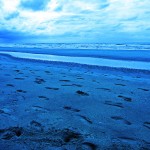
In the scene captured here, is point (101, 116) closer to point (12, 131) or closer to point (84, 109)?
point (84, 109)

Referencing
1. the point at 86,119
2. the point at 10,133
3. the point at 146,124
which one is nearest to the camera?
the point at 10,133

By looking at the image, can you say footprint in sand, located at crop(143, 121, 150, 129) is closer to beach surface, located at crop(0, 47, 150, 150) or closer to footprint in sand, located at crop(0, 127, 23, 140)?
beach surface, located at crop(0, 47, 150, 150)

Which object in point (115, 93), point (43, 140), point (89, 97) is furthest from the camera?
point (115, 93)

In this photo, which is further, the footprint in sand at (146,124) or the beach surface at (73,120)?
the footprint in sand at (146,124)

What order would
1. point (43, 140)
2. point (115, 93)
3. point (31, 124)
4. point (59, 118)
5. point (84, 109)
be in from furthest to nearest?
point (115, 93), point (84, 109), point (59, 118), point (31, 124), point (43, 140)

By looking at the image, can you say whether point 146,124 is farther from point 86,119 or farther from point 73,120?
point 73,120

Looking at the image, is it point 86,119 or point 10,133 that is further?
point 86,119

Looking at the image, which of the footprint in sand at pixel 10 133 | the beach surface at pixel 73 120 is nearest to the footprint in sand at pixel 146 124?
the beach surface at pixel 73 120

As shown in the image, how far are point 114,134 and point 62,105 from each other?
1396 mm

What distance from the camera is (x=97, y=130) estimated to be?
2.86m

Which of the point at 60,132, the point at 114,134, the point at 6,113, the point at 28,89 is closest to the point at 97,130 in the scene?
the point at 114,134

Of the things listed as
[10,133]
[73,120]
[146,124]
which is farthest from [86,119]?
[10,133]

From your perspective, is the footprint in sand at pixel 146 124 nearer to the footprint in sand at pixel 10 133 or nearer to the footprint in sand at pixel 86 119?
the footprint in sand at pixel 86 119

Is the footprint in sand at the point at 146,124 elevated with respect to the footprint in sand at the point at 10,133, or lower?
elevated
